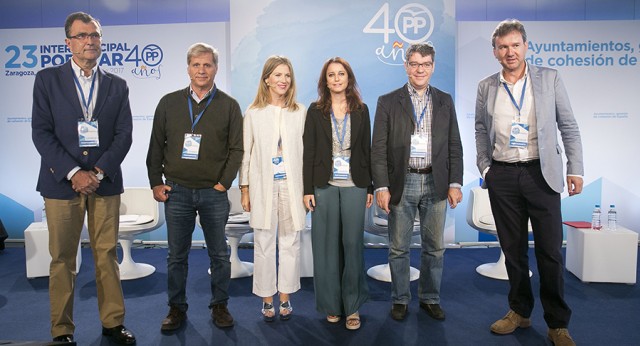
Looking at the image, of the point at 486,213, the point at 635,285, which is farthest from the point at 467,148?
the point at 635,285

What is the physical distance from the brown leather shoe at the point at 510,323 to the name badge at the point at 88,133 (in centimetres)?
250

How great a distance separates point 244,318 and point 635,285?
9.76 ft

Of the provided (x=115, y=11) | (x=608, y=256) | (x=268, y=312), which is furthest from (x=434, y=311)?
(x=115, y=11)

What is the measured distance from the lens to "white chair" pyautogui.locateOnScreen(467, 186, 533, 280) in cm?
434

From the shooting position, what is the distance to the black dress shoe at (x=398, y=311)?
10.8 ft

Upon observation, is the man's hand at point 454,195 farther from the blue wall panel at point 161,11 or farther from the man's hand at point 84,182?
the blue wall panel at point 161,11

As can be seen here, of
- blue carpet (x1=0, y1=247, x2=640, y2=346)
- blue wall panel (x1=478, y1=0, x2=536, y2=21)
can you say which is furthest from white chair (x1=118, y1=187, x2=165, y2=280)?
blue wall panel (x1=478, y1=0, x2=536, y2=21)

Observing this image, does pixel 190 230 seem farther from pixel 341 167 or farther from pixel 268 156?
pixel 341 167

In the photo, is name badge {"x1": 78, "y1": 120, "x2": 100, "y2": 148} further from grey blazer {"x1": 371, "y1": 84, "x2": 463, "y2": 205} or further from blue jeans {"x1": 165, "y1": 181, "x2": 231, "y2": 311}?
grey blazer {"x1": 371, "y1": 84, "x2": 463, "y2": 205}

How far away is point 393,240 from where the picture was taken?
3.30m

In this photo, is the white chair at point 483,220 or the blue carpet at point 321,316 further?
the white chair at point 483,220

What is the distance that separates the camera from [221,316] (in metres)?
3.23

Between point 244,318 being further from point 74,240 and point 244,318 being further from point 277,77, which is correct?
point 277,77

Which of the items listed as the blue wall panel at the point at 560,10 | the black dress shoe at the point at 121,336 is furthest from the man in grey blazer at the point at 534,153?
the blue wall panel at the point at 560,10
